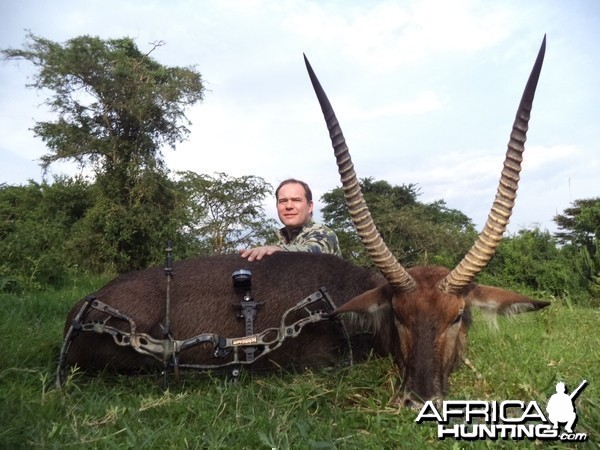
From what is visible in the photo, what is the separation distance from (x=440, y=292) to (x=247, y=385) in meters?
1.41

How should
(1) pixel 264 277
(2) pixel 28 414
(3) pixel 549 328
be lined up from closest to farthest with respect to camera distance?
(2) pixel 28 414
(1) pixel 264 277
(3) pixel 549 328

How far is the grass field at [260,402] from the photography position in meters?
2.71

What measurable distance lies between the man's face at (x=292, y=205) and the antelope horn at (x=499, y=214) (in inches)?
97.7

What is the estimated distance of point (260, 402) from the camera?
3398 millimetres

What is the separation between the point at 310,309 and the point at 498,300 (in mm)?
1415

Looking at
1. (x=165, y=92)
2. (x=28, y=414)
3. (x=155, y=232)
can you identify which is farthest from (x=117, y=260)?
(x=28, y=414)

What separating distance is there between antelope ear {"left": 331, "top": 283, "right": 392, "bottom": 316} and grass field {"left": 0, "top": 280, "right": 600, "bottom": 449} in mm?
395

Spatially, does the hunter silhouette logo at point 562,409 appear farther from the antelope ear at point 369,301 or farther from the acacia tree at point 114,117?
the acacia tree at point 114,117

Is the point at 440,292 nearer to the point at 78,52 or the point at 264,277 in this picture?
the point at 264,277

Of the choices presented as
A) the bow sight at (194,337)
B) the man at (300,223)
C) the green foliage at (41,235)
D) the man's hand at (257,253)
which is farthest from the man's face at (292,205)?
the green foliage at (41,235)

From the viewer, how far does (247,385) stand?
3840 mm


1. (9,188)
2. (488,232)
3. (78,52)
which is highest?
(78,52)

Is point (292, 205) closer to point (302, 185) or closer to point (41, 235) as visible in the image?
point (302, 185)

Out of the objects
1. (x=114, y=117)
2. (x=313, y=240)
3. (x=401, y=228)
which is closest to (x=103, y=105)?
(x=114, y=117)
